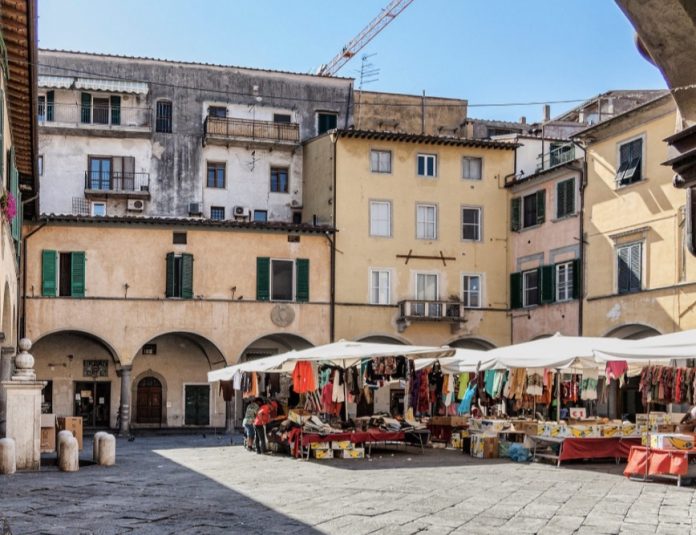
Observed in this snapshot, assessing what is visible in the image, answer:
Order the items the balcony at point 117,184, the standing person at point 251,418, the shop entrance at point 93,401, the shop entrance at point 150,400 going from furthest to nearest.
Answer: the balcony at point 117,184 < the shop entrance at point 150,400 < the shop entrance at point 93,401 < the standing person at point 251,418

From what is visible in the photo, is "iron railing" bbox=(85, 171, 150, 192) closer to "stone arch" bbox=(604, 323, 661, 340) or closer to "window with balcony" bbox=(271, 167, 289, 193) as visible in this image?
"window with balcony" bbox=(271, 167, 289, 193)

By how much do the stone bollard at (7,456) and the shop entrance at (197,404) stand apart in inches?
760

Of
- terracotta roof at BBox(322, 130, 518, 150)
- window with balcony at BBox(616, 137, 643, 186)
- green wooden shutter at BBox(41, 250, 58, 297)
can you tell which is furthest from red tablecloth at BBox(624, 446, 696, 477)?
terracotta roof at BBox(322, 130, 518, 150)

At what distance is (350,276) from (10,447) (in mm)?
19300

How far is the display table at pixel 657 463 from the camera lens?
1435cm

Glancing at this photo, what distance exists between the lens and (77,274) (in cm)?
3128

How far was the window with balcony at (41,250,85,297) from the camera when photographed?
31.0 m

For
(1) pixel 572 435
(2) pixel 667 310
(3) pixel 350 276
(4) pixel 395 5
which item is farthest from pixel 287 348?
(4) pixel 395 5

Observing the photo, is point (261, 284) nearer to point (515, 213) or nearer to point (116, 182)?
point (116, 182)

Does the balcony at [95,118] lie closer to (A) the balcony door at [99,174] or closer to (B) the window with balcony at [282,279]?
(A) the balcony door at [99,174]

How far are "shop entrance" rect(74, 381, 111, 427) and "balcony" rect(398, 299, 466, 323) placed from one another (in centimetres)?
999

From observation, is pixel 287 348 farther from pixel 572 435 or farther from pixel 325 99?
pixel 572 435

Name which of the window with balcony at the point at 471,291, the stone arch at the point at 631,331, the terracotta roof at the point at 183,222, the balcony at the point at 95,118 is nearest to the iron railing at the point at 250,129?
the balcony at the point at 95,118

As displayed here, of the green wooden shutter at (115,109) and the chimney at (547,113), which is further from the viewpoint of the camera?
the chimney at (547,113)
